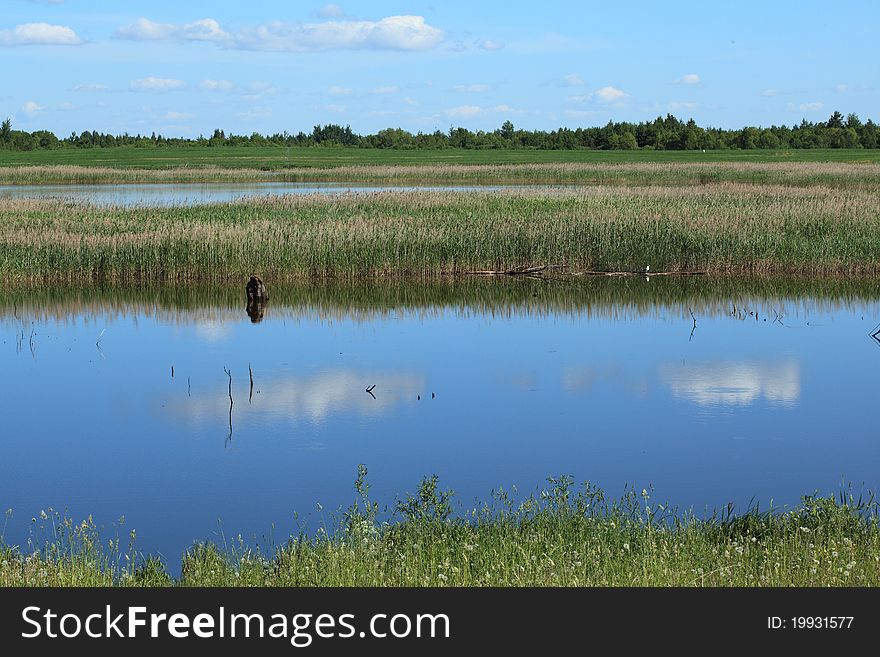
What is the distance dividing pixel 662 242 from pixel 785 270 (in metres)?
2.79

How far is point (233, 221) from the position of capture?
29109mm

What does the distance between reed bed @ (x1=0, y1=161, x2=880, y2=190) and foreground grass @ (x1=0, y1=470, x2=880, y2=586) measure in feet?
158

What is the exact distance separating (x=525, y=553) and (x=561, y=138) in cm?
12994

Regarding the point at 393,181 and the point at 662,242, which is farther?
the point at 393,181

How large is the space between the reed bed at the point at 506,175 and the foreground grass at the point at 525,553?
158 ft

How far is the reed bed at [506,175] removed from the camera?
57.7 m

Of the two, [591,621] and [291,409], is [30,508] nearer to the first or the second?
[291,409]

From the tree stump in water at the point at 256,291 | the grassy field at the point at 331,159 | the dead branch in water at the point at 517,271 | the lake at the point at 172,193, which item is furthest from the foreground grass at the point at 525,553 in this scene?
the grassy field at the point at 331,159

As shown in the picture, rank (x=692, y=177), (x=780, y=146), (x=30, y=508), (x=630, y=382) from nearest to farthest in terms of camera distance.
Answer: (x=30, y=508), (x=630, y=382), (x=692, y=177), (x=780, y=146)

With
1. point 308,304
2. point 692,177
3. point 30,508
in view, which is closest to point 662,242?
point 308,304

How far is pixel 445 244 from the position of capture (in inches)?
977

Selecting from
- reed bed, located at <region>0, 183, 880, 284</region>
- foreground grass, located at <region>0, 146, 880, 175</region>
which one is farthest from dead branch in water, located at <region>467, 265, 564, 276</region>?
foreground grass, located at <region>0, 146, 880, 175</region>

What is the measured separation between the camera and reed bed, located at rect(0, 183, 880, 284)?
23.5 metres

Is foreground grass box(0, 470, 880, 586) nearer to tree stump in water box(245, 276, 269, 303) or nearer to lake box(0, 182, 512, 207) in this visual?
tree stump in water box(245, 276, 269, 303)
